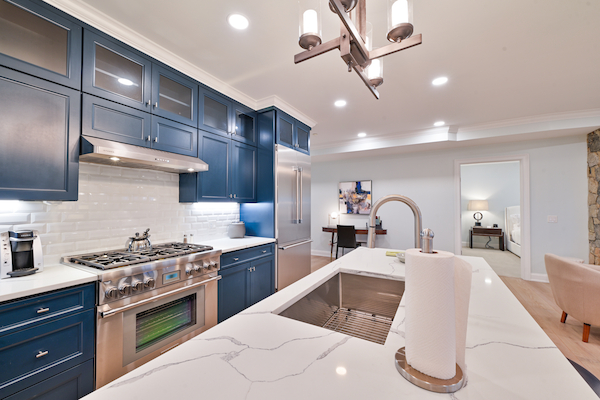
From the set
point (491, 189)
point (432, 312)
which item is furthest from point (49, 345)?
point (491, 189)

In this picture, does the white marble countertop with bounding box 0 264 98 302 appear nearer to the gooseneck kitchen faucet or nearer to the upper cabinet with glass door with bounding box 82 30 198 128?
the upper cabinet with glass door with bounding box 82 30 198 128

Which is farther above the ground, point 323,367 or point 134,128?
point 134,128

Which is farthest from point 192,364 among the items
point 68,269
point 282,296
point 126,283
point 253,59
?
point 253,59

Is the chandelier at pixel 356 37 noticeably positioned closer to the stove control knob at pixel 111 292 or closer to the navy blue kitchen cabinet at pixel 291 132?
the stove control knob at pixel 111 292

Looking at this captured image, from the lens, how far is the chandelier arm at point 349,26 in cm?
80

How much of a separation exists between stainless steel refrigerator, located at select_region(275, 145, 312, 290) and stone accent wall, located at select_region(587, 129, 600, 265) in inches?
161

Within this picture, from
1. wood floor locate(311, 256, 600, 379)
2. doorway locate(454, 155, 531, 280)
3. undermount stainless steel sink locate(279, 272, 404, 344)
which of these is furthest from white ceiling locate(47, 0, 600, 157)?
doorway locate(454, 155, 531, 280)

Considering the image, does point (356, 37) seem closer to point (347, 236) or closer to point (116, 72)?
point (116, 72)

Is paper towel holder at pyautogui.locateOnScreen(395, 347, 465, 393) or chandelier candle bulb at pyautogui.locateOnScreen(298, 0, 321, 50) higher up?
chandelier candle bulb at pyautogui.locateOnScreen(298, 0, 321, 50)

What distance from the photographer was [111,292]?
5.19 feet

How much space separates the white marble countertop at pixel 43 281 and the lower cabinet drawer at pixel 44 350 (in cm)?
18

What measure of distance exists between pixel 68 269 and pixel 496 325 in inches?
90.2

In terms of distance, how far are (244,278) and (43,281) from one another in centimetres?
152

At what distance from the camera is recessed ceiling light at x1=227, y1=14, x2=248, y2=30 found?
1.83 m
